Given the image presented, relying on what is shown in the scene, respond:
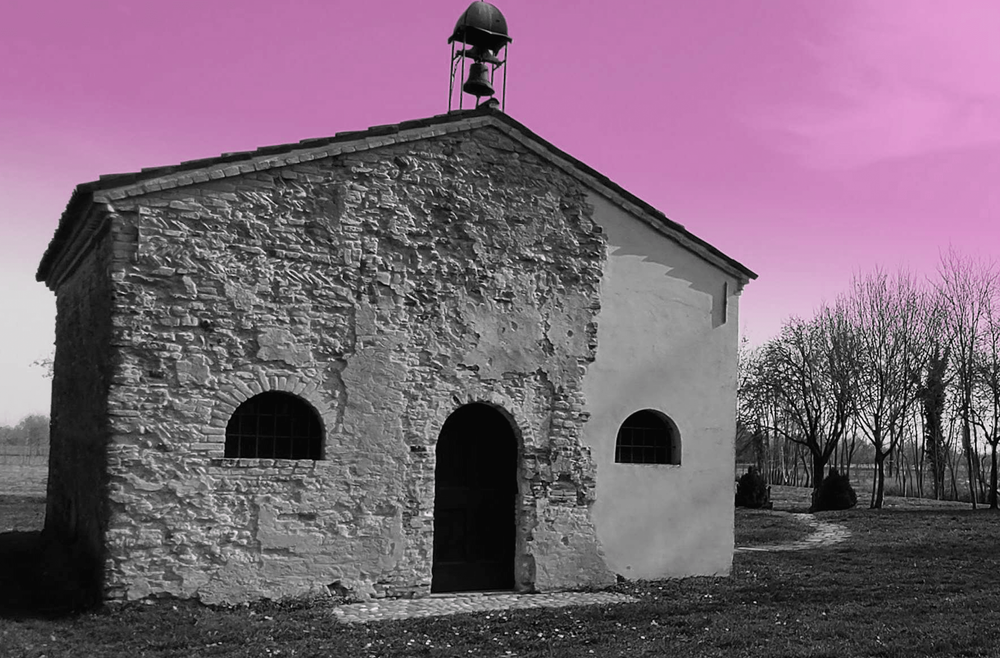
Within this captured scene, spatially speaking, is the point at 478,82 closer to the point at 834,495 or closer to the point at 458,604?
the point at 458,604

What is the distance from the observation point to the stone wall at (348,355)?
962cm

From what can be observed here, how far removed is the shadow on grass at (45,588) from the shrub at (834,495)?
75.9ft

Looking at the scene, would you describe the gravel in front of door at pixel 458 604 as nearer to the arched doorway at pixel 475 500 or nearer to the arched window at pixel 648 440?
the arched doorway at pixel 475 500

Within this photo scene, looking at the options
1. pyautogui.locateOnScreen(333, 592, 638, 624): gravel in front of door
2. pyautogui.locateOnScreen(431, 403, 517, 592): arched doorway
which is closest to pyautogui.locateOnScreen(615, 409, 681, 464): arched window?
pyautogui.locateOnScreen(431, 403, 517, 592): arched doorway

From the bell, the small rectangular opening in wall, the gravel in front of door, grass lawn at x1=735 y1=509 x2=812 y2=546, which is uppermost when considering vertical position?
the bell

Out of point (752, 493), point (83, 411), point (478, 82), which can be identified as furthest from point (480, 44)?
point (752, 493)

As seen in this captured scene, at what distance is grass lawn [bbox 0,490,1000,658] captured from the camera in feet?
27.2

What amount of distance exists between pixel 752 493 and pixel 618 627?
69.9ft

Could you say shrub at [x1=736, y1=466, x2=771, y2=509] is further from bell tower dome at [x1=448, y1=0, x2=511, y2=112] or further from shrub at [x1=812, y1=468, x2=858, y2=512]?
bell tower dome at [x1=448, y1=0, x2=511, y2=112]

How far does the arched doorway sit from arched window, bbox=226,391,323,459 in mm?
1727

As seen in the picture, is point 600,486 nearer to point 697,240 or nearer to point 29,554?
point 697,240

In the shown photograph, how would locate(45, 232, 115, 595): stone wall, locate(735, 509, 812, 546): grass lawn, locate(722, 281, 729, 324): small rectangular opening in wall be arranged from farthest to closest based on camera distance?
1. locate(735, 509, 812, 546): grass lawn
2. locate(722, 281, 729, 324): small rectangular opening in wall
3. locate(45, 232, 115, 595): stone wall

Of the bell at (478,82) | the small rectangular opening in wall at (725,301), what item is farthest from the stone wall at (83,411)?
the small rectangular opening in wall at (725,301)

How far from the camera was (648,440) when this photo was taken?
1228 cm
